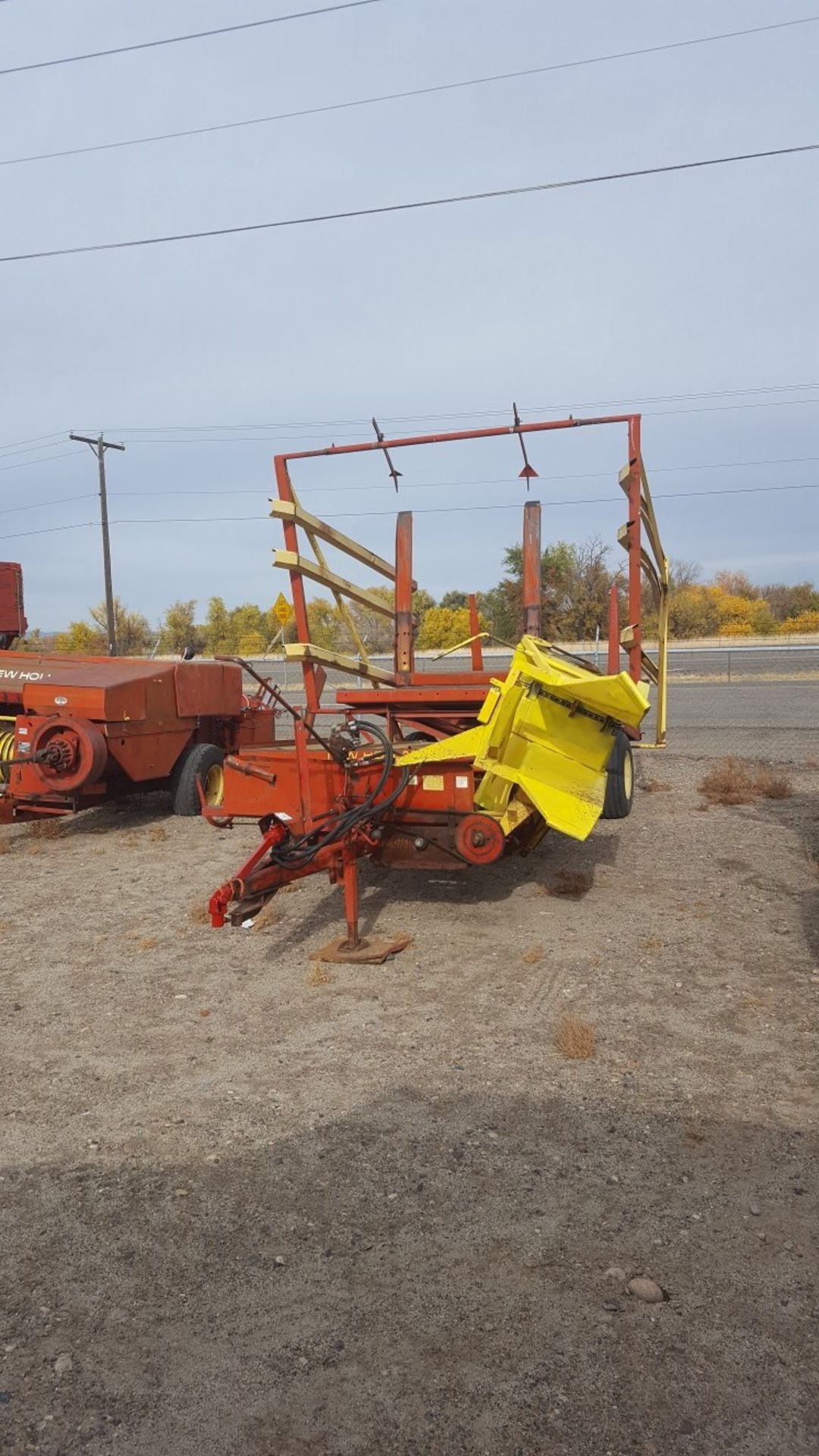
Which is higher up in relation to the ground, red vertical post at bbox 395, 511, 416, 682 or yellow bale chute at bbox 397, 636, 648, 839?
red vertical post at bbox 395, 511, 416, 682

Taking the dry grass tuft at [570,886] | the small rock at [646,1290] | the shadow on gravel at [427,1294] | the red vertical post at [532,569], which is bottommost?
the shadow on gravel at [427,1294]

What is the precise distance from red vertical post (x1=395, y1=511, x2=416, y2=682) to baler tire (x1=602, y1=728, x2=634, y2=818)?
1.51 metres

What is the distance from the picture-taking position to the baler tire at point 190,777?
9.87m

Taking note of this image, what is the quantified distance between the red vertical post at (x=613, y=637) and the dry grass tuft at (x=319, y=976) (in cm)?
238

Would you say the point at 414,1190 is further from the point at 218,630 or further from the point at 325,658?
the point at 218,630

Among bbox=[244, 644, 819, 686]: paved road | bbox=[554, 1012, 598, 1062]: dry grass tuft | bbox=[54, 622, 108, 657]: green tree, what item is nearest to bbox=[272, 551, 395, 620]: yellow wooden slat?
bbox=[554, 1012, 598, 1062]: dry grass tuft

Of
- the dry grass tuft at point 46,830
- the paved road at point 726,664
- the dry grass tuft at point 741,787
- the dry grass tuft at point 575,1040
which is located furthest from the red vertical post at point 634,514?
the paved road at point 726,664

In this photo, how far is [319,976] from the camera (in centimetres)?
531

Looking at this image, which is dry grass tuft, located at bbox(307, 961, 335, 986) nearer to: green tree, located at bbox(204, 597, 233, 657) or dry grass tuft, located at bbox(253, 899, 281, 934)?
dry grass tuft, located at bbox(253, 899, 281, 934)

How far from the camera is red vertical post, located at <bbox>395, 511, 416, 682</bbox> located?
24.4 feet

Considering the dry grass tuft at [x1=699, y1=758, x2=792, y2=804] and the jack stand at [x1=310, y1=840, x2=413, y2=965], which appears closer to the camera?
the jack stand at [x1=310, y1=840, x2=413, y2=965]

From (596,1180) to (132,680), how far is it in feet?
21.6

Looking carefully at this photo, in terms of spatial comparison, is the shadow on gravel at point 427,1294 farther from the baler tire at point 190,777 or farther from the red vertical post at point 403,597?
the baler tire at point 190,777

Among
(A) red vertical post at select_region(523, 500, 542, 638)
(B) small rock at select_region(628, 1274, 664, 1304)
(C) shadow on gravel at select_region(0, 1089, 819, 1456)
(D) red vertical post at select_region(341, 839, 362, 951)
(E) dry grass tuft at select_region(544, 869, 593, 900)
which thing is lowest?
(C) shadow on gravel at select_region(0, 1089, 819, 1456)
